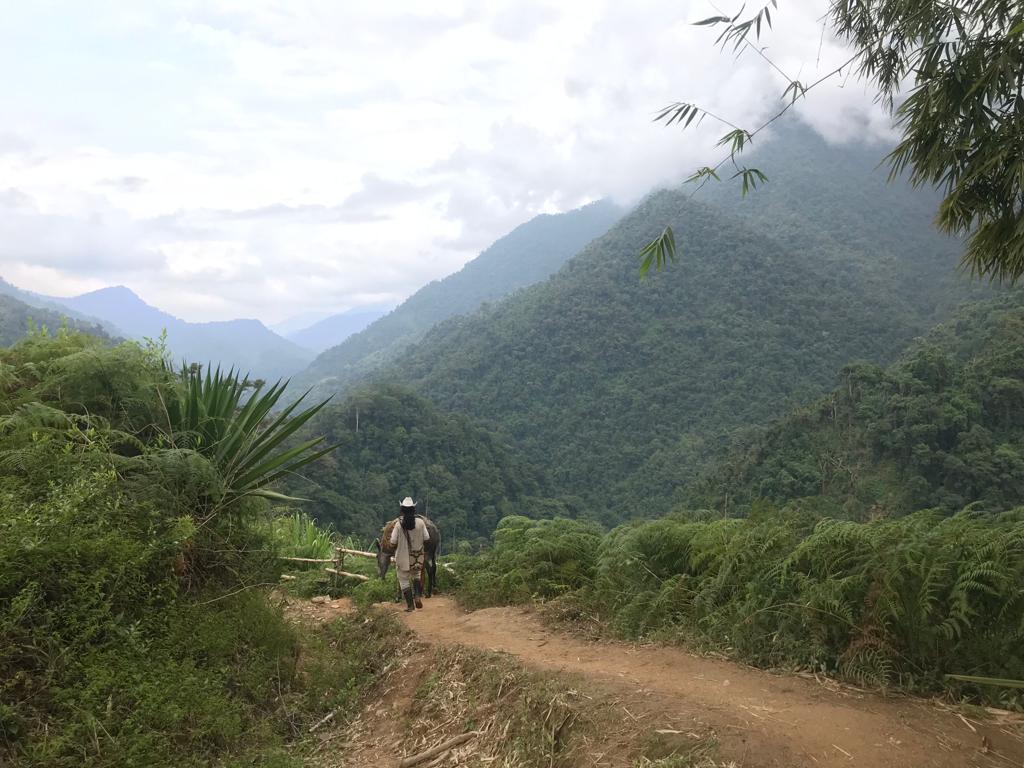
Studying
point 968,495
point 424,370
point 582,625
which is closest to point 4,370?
point 582,625

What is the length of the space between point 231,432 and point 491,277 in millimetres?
165203

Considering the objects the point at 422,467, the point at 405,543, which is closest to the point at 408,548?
the point at 405,543

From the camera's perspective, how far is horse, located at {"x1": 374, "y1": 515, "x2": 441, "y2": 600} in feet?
22.9

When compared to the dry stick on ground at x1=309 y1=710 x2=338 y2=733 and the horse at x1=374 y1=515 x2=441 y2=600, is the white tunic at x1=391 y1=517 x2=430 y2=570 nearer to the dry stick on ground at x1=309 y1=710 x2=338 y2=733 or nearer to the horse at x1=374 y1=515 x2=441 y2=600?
the horse at x1=374 y1=515 x2=441 y2=600

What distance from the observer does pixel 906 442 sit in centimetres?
3256

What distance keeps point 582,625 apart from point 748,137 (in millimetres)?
3968

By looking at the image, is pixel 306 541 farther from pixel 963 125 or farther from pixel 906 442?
pixel 906 442

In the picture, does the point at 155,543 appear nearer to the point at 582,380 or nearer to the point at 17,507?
the point at 17,507

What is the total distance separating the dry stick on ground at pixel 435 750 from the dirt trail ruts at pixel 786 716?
2.66 feet

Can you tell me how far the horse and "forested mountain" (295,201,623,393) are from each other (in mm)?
129293

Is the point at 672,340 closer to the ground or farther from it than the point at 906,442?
farther from it

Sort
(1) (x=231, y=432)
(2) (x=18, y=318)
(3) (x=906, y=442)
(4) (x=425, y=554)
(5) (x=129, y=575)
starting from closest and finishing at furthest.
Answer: (5) (x=129, y=575)
(1) (x=231, y=432)
(4) (x=425, y=554)
(3) (x=906, y=442)
(2) (x=18, y=318)

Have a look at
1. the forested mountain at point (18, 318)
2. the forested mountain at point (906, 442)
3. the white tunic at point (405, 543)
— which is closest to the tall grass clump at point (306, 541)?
the white tunic at point (405, 543)

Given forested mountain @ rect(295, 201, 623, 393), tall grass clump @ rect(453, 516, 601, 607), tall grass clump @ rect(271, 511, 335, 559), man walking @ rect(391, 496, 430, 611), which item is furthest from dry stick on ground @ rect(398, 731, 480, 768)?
forested mountain @ rect(295, 201, 623, 393)
